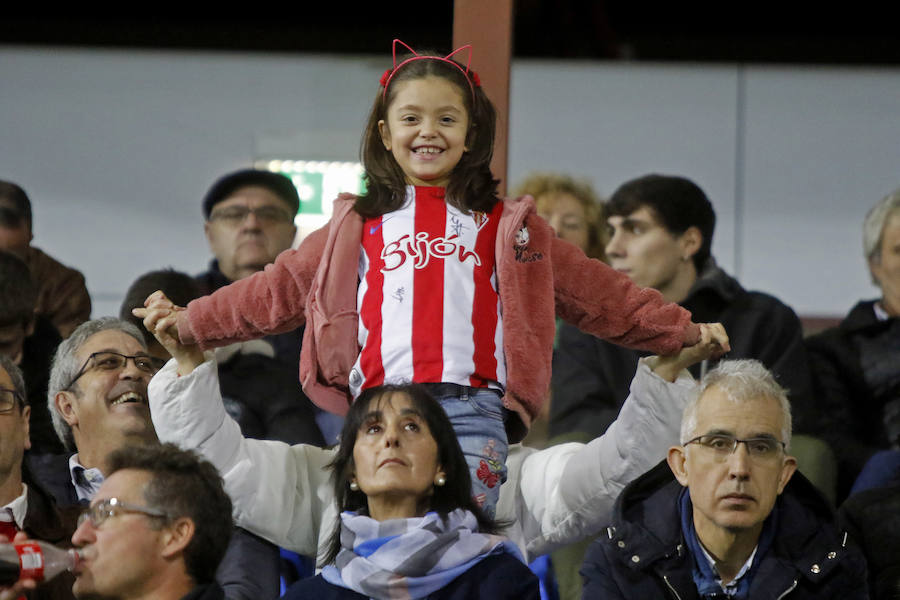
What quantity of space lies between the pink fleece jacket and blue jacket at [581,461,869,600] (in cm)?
32

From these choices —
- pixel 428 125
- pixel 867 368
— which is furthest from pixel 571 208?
pixel 428 125

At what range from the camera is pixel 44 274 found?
415 cm

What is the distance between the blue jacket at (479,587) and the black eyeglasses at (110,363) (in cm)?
89

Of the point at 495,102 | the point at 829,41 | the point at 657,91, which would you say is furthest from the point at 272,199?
the point at 829,41

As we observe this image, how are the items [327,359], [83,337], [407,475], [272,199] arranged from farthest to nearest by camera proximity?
1. [272,199]
2. [83,337]
3. [327,359]
4. [407,475]

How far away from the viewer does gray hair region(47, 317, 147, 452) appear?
11.0 ft

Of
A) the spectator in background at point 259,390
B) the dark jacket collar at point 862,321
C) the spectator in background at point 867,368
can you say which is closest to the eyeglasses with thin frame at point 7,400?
the spectator in background at point 259,390

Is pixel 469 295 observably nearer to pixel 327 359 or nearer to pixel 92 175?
pixel 327 359

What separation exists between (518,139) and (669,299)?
81.5 inches

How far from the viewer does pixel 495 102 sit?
3.51 m

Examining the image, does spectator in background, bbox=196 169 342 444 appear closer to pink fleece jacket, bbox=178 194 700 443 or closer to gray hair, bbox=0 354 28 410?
gray hair, bbox=0 354 28 410

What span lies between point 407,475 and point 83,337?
105cm

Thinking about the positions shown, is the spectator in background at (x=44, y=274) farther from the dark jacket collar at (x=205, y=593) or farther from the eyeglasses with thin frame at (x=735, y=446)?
the eyeglasses with thin frame at (x=735, y=446)

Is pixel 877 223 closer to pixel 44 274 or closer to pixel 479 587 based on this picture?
pixel 479 587
